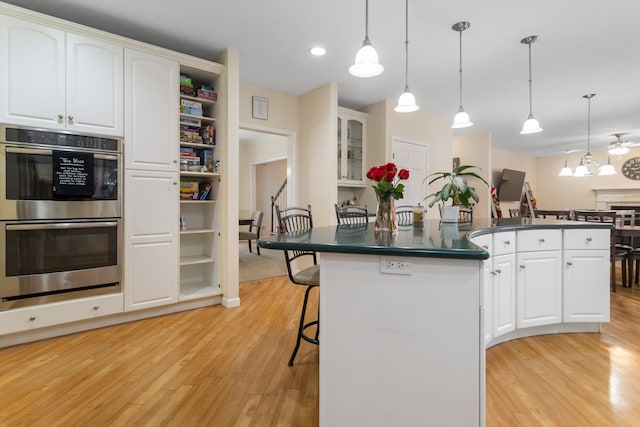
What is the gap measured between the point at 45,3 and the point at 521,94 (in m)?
5.45

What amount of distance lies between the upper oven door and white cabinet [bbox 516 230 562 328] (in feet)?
10.8

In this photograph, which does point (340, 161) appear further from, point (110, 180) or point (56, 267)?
point (56, 267)

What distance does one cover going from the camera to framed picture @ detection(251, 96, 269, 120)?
4.14m

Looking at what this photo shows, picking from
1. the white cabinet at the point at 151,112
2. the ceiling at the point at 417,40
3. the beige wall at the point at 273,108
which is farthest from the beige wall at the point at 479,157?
the white cabinet at the point at 151,112

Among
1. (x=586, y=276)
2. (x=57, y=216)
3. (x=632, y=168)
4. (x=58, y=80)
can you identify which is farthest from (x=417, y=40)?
(x=632, y=168)

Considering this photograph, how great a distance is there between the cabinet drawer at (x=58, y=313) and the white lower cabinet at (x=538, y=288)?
325 centimetres

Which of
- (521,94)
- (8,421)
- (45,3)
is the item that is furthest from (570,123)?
(8,421)

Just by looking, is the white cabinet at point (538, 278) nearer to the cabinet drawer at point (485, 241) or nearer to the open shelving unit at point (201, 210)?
the cabinet drawer at point (485, 241)

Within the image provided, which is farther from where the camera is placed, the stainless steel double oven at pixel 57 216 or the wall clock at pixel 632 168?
the wall clock at pixel 632 168

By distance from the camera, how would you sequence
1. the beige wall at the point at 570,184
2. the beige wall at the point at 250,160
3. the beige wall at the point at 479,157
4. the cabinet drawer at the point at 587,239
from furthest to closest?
the beige wall at the point at 570,184, the beige wall at the point at 250,160, the beige wall at the point at 479,157, the cabinet drawer at the point at 587,239

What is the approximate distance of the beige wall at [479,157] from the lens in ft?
22.0

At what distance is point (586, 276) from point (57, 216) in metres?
4.18

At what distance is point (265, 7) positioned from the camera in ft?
8.34

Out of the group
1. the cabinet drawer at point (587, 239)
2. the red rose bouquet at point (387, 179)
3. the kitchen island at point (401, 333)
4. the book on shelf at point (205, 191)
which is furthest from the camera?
the book on shelf at point (205, 191)
